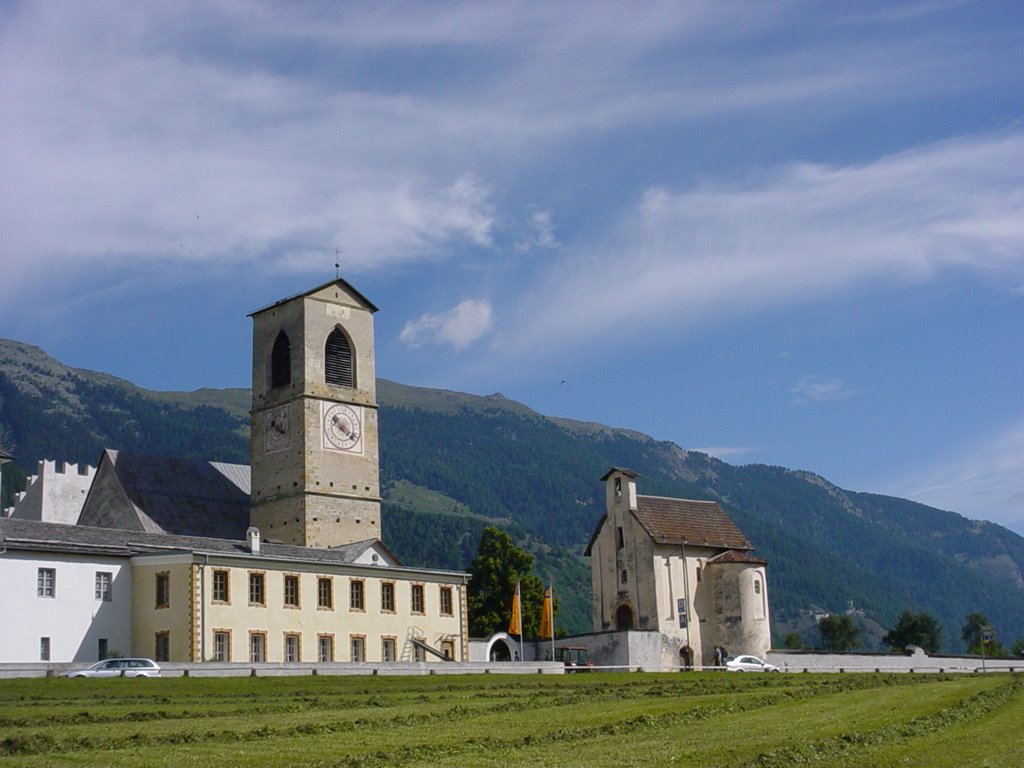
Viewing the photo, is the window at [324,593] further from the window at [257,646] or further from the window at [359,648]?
the window at [257,646]

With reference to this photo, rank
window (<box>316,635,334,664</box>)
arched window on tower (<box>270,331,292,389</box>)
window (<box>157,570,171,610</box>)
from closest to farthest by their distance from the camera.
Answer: window (<box>157,570,171,610</box>), window (<box>316,635,334,664</box>), arched window on tower (<box>270,331,292,389</box>)

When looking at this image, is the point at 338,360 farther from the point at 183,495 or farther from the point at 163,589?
the point at 163,589

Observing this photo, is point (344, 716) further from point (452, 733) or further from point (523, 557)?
point (523, 557)

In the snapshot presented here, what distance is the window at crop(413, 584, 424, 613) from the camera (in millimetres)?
75062

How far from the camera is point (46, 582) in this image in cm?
6153

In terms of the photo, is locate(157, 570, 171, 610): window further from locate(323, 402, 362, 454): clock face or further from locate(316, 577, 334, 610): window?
locate(323, 402, 362, 454): clock face

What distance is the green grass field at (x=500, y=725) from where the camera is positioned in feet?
75.8

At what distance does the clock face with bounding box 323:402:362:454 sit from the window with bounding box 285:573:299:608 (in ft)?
87.5

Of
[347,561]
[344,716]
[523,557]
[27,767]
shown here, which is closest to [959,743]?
[344,716]

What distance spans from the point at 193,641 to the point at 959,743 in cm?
4346

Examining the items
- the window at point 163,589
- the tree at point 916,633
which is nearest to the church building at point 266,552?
the window at point 163,589

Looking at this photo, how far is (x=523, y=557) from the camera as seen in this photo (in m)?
92.2

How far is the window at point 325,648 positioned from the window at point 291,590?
7.48ft

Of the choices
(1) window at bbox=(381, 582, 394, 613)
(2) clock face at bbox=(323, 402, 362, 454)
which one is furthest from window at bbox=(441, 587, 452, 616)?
(2) clock face at bbox=(323, 402, 362, 454)
